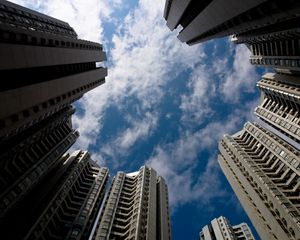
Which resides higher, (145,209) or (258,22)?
(258,22)

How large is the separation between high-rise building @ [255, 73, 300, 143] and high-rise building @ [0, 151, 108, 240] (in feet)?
193

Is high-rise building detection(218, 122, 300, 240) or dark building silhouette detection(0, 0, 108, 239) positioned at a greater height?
dark building silhouette detection(0, 0, 108, 239)

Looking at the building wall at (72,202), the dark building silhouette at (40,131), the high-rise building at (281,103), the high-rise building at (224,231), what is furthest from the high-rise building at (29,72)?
the high-rise building at (224,231)

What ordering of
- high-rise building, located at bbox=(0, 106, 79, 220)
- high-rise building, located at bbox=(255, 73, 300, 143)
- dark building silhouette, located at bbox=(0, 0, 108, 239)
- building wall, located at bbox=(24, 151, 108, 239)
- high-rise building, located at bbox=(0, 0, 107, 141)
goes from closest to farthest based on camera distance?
high-rise building, located at bbox=(0, 0, 107, 141), dark building silhouette, located at bbox=(0, 0, 108, 239), high-rise building, located at bbox=(0, 106, 79, 220), building wall, located at bbox=(24, 151, 108, 239), high-rise building, located at bbox=(255, 73, 300, 143)

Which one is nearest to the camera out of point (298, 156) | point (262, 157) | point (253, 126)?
point (298, 156)

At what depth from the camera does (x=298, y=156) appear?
87.9 m

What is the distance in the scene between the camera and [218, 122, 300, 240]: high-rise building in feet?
250

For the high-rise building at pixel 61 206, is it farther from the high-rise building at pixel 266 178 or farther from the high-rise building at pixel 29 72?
the high-rise building at pixel 266 178

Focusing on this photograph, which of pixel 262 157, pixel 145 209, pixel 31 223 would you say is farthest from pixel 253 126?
pixel 31 223

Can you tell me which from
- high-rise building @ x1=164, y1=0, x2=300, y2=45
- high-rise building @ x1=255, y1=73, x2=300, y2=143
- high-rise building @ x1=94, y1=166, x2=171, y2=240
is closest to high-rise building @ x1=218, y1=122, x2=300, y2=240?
high-rise building @ x1=255, y1=73, x2=300, y2=143

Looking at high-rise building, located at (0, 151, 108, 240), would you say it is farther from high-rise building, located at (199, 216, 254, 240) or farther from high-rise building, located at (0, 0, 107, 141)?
high-rise building, located at (199, 216, 254, 240)

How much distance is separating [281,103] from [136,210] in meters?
57.4

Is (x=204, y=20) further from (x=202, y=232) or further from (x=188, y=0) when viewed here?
(x=202, y=232)

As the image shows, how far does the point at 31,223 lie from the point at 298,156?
6561 centimetres
